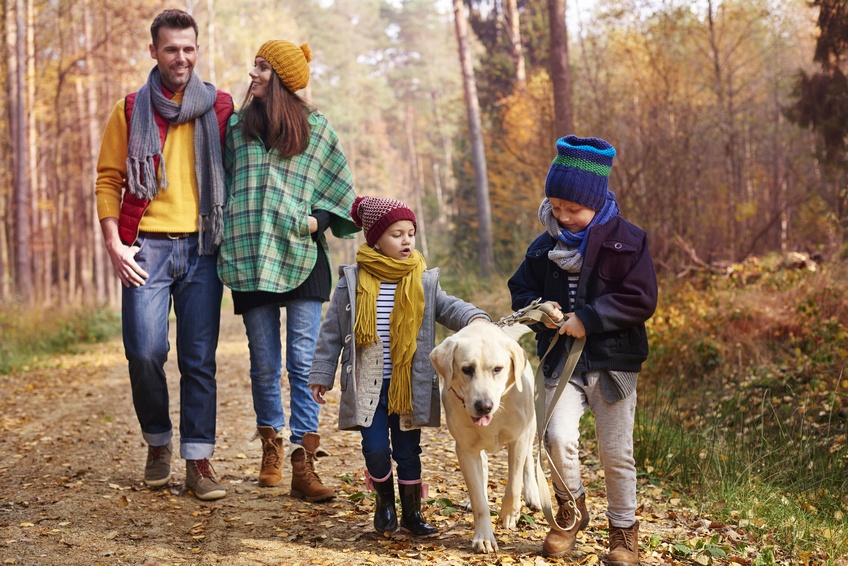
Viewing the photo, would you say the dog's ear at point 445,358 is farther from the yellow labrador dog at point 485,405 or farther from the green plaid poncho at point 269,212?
the green plaid poncho at point 269,212

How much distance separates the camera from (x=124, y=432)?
6473 mm

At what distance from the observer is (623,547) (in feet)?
11.4

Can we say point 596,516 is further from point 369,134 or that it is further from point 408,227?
point 369,134

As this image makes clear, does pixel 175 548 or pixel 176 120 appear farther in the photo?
pixel 176 120

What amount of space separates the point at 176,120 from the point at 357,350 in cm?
176

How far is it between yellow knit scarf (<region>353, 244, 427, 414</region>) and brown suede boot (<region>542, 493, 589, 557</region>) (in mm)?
865

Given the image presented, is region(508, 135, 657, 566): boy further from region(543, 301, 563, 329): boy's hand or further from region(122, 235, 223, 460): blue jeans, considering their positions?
region(122, 235, 223, 460): blue jeans

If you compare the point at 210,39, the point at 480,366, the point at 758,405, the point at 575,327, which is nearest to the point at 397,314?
the point at 480,366

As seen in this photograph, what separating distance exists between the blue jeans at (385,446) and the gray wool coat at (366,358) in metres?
0.08

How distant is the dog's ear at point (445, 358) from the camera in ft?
11.1

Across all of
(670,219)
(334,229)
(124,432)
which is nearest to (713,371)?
(670,219)

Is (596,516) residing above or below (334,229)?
below

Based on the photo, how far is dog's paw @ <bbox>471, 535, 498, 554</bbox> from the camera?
3572 millimetres

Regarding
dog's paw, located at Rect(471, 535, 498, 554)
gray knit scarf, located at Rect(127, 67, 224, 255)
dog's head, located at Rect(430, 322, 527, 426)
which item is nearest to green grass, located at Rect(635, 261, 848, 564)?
dog's paw, located at Rect(471, 535, 498, 554)
